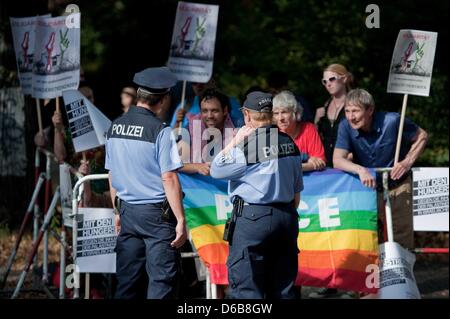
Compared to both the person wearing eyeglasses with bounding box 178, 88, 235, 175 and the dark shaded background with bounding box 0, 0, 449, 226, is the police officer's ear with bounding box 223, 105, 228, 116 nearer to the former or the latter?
the person wearing eyeglasses with bounding box 178, 88, 235, 175

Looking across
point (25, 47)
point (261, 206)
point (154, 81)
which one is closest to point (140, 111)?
point (154, 81)

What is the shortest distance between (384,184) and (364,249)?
23.7 inches

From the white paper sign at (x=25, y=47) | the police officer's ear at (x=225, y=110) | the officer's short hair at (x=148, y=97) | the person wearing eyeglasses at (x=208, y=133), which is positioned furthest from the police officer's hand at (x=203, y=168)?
the white paper sign at (x=25, y=47)

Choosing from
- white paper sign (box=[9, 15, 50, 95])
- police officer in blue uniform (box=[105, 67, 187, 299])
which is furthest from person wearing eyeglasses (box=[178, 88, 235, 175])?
white paper sign (box=[9, 15, 50, 95])

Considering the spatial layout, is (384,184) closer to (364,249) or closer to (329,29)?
(364,249)

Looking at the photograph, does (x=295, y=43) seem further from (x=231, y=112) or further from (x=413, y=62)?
(x=231, y=112)

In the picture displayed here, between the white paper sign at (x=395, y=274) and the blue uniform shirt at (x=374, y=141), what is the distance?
80 centimetres

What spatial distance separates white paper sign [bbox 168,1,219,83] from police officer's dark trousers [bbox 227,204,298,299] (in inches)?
127

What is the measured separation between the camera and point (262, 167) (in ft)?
26.3

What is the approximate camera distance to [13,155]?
13.3m

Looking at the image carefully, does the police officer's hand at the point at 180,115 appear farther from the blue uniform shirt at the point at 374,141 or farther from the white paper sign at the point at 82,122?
the blue uniform shirt at the point at 374,141

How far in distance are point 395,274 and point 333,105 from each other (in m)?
1.99

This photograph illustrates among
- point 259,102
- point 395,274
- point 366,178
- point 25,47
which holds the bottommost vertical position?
point 395,274
